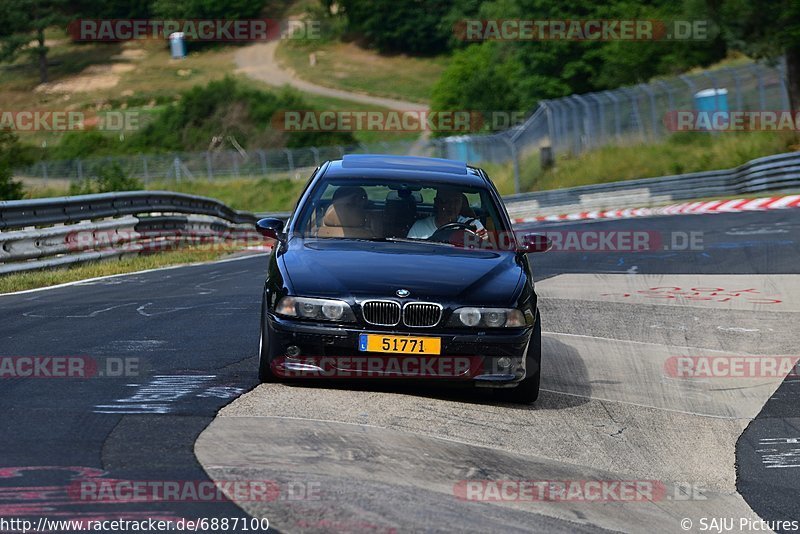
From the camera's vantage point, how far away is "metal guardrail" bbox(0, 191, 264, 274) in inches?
650

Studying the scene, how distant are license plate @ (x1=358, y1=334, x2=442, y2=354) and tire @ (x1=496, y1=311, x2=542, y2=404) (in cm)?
66

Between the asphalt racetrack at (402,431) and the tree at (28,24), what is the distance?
3620 inches

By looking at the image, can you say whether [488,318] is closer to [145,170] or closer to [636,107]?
[636,107]

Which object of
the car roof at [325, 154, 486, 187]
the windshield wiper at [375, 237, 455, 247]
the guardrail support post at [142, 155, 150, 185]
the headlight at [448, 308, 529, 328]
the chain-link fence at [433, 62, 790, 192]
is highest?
the car roof at [325, 154, 486, 187]

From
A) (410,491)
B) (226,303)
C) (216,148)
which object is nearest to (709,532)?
(410,491)

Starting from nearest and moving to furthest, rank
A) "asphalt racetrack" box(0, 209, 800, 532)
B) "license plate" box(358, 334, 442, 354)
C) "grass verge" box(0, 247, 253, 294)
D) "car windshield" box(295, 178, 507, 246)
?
1. "asphalt racetrack" box(0, 209, 800, 532)
2. "license plate" box(358, 334, 442, 354)
3. "car windshield" box(295, 178, 507, 246)
4. "grass verge" box(0, 247, 253, 294)

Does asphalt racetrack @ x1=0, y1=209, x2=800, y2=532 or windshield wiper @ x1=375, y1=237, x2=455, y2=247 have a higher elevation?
windshield wiper @ x1=375, y1=237, x2=455, y2=247

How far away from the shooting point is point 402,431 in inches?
274

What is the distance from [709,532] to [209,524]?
7.43ft

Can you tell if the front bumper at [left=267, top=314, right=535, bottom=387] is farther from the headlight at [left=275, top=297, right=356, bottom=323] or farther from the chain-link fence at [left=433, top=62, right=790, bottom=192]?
the chain-link fence at [left=433, top=62, right=790, bottom=192]

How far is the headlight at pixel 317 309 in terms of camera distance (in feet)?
25.3

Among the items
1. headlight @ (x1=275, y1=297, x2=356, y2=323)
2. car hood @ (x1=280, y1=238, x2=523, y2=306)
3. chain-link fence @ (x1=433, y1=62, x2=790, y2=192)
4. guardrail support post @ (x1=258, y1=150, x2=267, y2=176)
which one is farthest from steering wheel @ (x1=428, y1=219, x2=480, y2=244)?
guardrail support post @ (x1=258, y1=150, x2=267, y2=176)

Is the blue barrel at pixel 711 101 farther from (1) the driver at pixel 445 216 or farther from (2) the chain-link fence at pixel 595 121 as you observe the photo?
(1) the driver at pixel 445 216

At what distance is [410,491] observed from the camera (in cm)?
576
